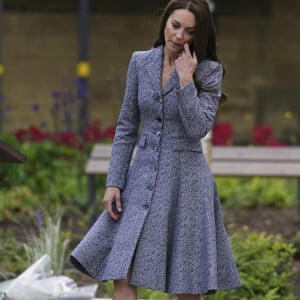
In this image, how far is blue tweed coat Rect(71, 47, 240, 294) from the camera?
4223 mm

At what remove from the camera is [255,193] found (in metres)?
9.89

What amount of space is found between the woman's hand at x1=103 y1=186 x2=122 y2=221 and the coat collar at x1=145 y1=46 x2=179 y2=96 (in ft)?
1.38

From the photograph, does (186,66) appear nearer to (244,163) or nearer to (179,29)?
(179,29)

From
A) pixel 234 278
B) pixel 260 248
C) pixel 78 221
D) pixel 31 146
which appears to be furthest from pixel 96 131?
pixel 234 278

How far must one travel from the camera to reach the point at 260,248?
6.01 metres

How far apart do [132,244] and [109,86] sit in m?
10.9

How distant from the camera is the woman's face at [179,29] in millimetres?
4238

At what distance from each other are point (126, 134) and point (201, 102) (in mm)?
389

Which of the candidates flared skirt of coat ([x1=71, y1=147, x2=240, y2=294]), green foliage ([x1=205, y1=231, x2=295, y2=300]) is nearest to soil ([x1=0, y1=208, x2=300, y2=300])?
green foliage ([x1=205, y1=231, x2=295, y2=300])

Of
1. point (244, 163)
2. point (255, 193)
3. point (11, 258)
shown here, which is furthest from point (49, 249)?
point (255, 193)

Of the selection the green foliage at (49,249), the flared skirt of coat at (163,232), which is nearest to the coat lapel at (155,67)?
the flared skirt of coat at (163,232)

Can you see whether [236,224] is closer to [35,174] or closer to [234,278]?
[35,174]

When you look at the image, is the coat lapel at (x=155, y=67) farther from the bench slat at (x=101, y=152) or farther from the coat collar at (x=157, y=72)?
the bench slat at (x=101, y=152)

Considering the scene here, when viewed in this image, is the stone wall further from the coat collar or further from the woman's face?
the woman's face
